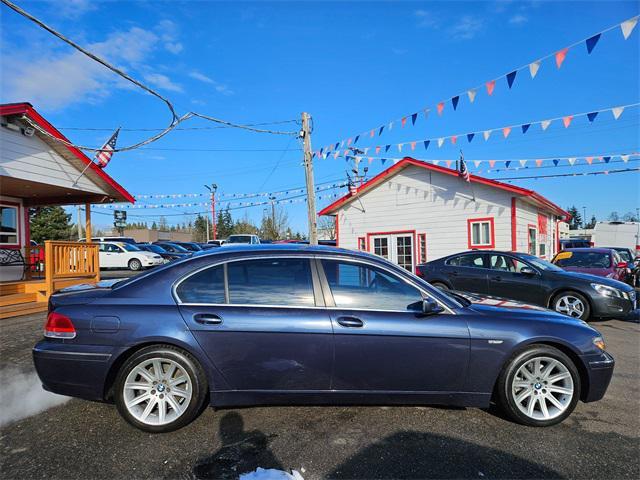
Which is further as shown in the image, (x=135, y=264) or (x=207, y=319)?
(x=135, y=264)

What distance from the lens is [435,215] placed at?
14.5 meters

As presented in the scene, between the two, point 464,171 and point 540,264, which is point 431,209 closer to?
point 464,171

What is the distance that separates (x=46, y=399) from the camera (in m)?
3.91

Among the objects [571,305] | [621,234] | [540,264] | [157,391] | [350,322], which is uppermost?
[621,234]

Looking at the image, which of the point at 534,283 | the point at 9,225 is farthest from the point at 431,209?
the point at 9,225

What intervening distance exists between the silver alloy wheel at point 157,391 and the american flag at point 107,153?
27.4 ft

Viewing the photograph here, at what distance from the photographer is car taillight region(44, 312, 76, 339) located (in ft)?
10.5

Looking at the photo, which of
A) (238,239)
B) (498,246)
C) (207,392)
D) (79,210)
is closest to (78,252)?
(207,392)

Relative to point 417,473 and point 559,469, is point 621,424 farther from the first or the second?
point 417,473

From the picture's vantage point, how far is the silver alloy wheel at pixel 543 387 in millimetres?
3262

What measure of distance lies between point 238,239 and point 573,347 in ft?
89.0

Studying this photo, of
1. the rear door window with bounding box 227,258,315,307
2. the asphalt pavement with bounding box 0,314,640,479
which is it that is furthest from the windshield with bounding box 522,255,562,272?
the rear door window with bounding box 227,258,315,307

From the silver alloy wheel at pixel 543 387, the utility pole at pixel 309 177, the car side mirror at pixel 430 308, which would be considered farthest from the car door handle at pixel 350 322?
the utility pole at pixel 309 177

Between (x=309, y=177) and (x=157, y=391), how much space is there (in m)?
11.9
